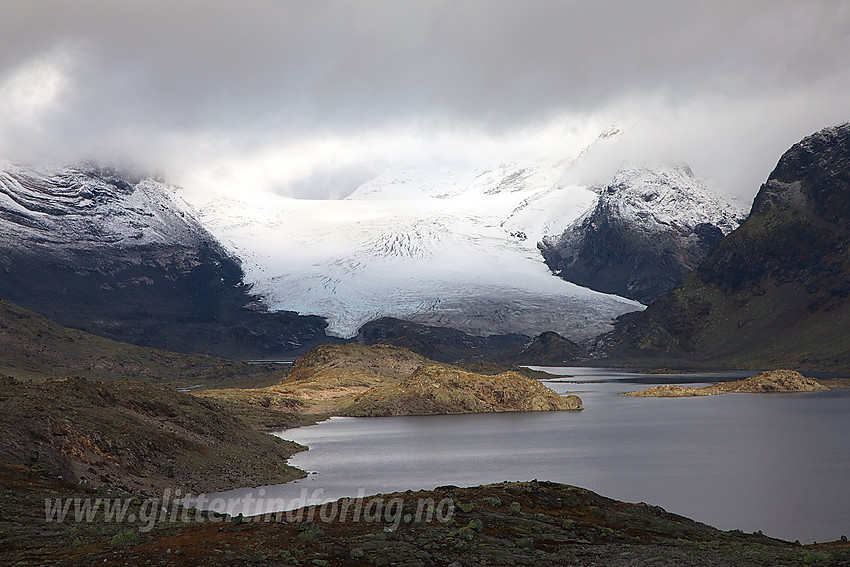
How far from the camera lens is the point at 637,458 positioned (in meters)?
73.7

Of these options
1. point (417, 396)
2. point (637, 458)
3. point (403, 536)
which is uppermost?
point (417, 396)

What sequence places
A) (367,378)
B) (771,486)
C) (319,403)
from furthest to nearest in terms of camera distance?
(367,378)
(319,403)
(771,486)

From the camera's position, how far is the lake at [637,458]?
51.6 m

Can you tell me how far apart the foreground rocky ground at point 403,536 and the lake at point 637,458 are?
33.9 feet

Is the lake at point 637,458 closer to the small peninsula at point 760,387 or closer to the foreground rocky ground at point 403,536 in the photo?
the foreground rocky ground at point 403,536

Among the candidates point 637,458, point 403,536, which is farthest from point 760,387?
point 403,536

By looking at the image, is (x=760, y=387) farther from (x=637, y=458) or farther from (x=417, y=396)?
(x=637, y=458)

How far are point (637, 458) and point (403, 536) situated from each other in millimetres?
47290

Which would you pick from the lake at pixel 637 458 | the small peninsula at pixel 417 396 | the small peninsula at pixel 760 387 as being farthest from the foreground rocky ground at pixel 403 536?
the small peninsula at pixel 760 387

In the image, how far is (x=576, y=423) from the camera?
109 metres

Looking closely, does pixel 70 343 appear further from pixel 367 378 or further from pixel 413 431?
pixel 413 431

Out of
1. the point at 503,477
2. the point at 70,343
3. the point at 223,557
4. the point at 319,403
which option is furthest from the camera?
the point at 70,343

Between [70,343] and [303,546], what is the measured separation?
18649 cm

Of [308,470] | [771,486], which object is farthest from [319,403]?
[771,486]
